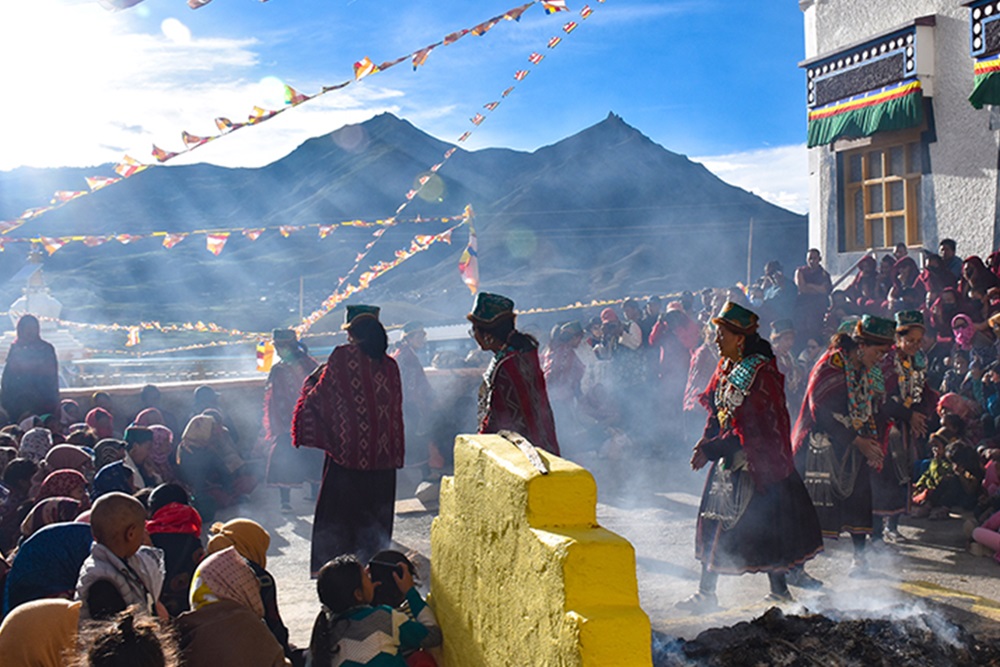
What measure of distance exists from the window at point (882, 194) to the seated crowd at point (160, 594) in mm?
10221

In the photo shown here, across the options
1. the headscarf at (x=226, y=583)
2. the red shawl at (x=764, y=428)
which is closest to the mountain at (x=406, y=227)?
the red shawl at (x=764, y=428)

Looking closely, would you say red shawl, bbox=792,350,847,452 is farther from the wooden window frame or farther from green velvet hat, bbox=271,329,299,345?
the wooden window frame

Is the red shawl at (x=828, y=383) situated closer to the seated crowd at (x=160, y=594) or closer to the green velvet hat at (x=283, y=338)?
the seated crowd at (x=160, y=594)

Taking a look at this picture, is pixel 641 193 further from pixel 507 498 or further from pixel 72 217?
pixel 507 498

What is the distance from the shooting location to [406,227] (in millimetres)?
52188

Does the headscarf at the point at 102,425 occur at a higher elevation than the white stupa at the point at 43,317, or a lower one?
lower

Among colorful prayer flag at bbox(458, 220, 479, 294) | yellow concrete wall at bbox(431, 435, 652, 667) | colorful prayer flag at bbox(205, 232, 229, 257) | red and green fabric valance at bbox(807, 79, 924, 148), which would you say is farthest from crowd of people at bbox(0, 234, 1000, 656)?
colorful prayer flag at bbox(458, 220, 479, 294)

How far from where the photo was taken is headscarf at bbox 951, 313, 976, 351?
9.69 m

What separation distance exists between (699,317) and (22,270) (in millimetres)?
39552

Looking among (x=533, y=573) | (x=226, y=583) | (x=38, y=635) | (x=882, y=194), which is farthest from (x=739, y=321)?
(x=882, y=194)

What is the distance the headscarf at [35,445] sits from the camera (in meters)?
7.42

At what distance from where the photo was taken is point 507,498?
11.7 feet

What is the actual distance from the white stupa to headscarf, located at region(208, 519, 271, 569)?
11.0 metres

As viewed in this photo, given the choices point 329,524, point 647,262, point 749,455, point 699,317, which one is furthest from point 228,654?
point 647,262
